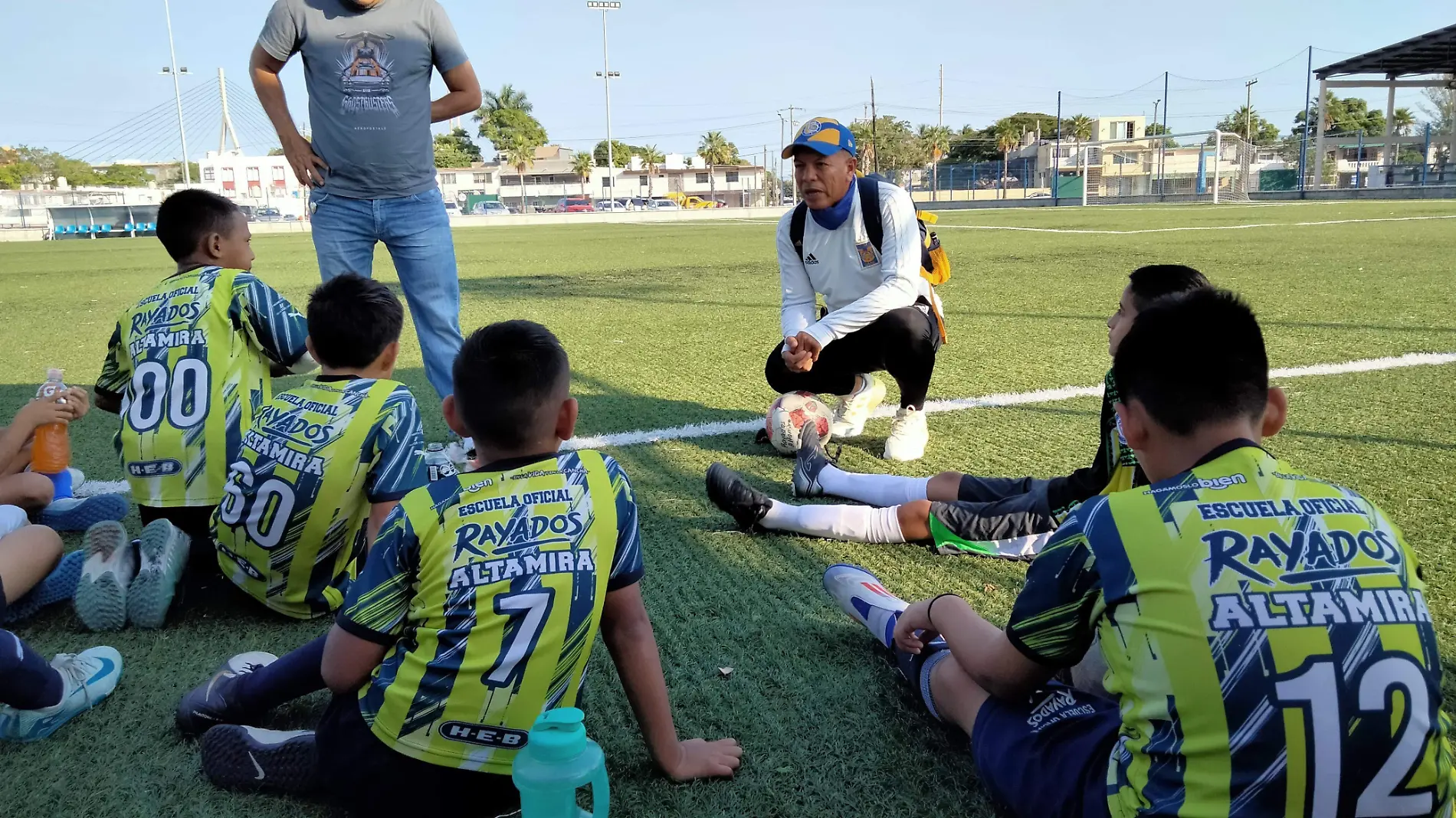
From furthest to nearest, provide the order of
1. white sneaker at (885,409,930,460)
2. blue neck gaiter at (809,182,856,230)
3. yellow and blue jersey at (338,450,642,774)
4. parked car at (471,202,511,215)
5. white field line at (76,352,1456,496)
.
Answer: parked car at (471,202,511,215), white field line at (76,352,1456,496), blue neck gaiter at (809,182,856,230), white sneaker at (885,409,930,460), yellow and blue jersey at (338,450,642,774)

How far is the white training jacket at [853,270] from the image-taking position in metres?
4.14

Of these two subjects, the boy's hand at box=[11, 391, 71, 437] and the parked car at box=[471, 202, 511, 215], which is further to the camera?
the parked car at box=[471, 202, 511, 215]

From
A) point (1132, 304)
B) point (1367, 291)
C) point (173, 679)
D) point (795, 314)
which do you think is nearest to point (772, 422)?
point (795, 314)

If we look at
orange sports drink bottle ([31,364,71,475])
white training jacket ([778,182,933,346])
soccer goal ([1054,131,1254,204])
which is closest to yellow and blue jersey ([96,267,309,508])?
orange sports drink bottle ([31,364,71,475])

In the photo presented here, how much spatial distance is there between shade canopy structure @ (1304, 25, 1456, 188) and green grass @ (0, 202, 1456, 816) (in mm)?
42263

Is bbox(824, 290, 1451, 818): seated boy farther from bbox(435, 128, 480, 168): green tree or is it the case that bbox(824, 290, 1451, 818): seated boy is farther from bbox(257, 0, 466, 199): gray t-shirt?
bbox(435, 128, 480, 168): green tree

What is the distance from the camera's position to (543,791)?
138cm

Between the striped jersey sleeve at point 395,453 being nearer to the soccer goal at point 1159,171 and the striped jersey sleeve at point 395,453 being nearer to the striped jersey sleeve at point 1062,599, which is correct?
the striped jersey sleeve at point 1062,599

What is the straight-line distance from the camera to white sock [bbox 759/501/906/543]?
10.0ft

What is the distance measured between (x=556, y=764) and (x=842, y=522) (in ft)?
5.98

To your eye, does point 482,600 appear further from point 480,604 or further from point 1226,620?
point 1226,620

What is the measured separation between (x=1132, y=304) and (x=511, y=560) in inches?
71.0

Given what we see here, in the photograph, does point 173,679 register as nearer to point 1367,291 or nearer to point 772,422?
point 772,422

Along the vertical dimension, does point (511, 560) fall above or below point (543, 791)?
above
